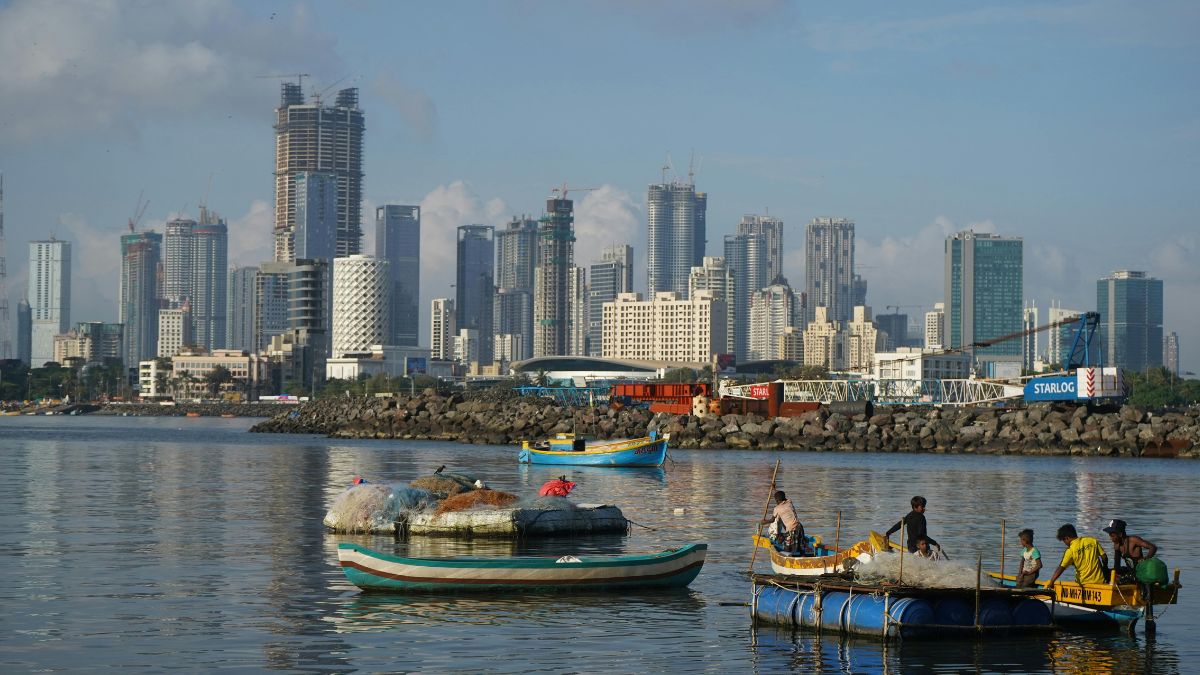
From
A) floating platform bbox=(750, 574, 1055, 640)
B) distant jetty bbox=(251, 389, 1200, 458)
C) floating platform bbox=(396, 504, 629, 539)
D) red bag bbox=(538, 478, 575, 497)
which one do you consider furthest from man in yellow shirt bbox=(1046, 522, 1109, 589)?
distant jetty bbox=(251, 389, 1200, 458)

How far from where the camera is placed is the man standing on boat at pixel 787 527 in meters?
36.9

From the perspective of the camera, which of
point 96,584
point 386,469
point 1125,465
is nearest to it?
point 96,584

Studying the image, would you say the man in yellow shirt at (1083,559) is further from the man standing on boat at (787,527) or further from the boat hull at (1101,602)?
the man standing on boat at (787,527)

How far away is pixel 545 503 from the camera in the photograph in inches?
1943

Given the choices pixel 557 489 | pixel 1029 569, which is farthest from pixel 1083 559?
pixel 557 489

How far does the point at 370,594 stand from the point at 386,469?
57644 mm

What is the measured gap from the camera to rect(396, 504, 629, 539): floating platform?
47.8m

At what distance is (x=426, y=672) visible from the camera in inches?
1070

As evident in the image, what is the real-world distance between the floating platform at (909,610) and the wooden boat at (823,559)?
1558 millimetres

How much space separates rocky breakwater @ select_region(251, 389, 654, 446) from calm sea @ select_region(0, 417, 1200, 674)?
195 ft

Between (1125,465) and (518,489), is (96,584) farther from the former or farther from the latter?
(1125,465)

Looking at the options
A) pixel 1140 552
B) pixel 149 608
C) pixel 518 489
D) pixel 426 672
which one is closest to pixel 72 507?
pixel 518 489

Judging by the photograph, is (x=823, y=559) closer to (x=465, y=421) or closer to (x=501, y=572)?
(x=501, y=572)

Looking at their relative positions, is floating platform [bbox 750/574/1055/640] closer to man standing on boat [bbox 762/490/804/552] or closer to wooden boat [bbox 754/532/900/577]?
wooden boat [bbox 754/532/900/577]
